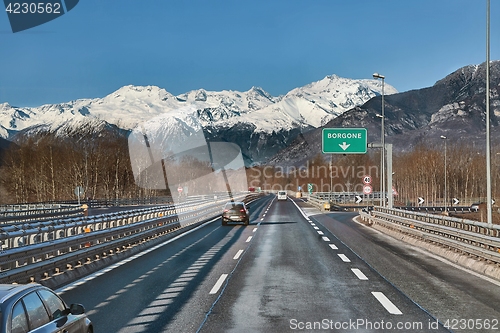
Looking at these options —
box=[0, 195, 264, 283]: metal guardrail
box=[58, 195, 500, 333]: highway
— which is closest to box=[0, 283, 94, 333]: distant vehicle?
box=[58, 195, 500, 333]: highway

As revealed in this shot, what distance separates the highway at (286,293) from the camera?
8336 millimetres

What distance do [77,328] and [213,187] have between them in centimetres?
11176

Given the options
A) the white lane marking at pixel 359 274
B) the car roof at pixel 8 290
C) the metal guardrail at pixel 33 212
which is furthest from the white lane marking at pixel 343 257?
the metal guardrail at pixel 33 212

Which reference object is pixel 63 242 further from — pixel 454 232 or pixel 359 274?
pixel 454 232

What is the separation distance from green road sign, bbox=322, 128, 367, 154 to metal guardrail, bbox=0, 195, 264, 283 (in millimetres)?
13904

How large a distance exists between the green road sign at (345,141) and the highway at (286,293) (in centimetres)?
1864

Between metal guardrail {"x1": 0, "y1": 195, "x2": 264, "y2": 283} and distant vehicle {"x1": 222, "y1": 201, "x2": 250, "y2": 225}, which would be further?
distant vehicle {"x1": 222, "y1": 201, "x2": 250, "y2": 225}

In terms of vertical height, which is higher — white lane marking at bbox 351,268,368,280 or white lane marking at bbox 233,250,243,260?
white lane marking at bbox 351,268,368,280

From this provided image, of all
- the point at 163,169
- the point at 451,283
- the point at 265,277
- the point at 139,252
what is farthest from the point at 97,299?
the point at 163,169

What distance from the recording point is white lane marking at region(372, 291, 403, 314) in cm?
917

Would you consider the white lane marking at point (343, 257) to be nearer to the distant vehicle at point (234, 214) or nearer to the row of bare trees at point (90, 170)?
the distant vehicle at point (234, 214)

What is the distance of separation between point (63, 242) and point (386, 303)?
7.67 meters

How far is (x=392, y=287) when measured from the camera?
11547 millimetres

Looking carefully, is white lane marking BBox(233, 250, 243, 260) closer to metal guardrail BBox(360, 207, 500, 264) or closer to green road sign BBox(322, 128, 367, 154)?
metal guardrail BBox(360, 207, 500, 264)
